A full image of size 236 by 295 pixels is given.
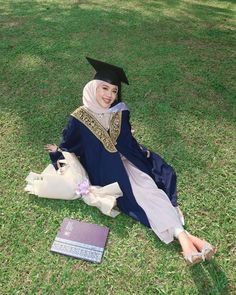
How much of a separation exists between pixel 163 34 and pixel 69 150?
219 inches

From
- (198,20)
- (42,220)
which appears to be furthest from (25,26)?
(42,220)

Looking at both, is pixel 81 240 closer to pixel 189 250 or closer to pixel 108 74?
pixel 189 250

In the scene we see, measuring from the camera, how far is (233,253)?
13.2ft

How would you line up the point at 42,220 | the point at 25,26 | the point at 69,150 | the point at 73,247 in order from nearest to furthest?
the point at 73,247
the point at 42,220
the point at 69,150
the point at 25,26

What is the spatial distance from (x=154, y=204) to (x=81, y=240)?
0.95 metres

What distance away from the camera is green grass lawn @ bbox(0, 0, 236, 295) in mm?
3822

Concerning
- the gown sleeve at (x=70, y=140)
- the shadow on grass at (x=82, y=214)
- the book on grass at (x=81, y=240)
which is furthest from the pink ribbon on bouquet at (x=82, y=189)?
the gown sleeve at (x=70, y=140)

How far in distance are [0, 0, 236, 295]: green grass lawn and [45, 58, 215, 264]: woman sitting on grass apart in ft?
0.79

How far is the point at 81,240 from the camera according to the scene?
13.4 ft

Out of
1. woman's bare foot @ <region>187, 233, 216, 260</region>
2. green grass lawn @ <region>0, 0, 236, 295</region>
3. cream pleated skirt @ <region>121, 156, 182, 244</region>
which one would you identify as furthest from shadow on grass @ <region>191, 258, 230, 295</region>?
cream pleated skirt @ <region>121, 156, 182, 244</region>

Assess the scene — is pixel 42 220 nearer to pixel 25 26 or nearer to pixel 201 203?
pixel 201 203

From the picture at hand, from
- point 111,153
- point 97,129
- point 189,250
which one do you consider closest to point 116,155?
point 111,153

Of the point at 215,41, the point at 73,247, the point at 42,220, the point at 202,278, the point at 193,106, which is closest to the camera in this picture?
the point at 202,278

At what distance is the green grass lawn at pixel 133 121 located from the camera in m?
3.82
